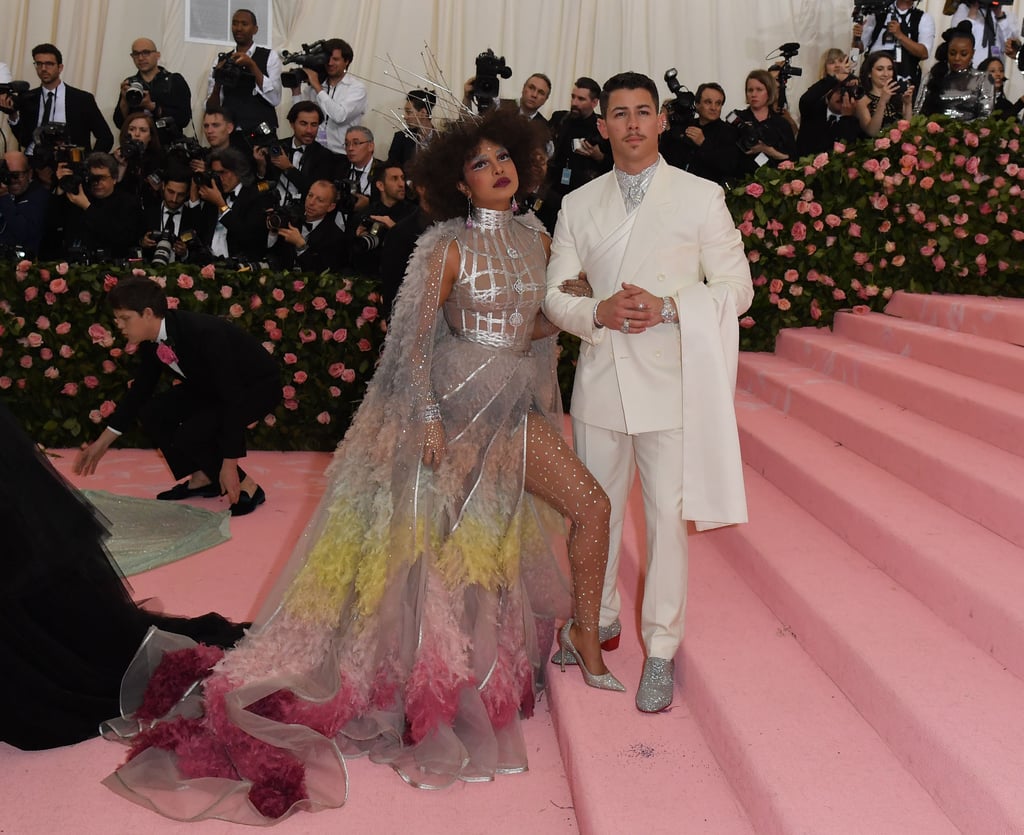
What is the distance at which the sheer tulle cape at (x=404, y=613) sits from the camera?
287cm

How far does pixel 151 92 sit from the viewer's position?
832cm

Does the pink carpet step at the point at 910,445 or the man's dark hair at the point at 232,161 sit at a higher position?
the man's dark hair at the point at 232,161

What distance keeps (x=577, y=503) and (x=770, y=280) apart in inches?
150

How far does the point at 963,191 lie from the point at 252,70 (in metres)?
5.42

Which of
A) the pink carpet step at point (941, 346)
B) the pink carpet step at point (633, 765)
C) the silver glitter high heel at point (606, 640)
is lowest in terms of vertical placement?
the pink carpet step at point (633, 765)

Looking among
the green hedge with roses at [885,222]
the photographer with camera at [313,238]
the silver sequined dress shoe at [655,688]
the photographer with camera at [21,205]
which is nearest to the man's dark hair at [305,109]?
the photographer with camera at [313,238]

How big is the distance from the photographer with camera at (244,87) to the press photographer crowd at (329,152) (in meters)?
0.04

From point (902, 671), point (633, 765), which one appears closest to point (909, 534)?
point (902, 671)

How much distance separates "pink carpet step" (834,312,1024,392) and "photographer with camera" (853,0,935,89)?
272 centimetres

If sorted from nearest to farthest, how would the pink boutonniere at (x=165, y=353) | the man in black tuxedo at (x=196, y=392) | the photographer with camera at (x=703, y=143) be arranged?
the man in black tuxedo at (x=196, y=392)
the pink boutonniere at (x=165, y=353)
the photographer with camera at (x=703, y=143)

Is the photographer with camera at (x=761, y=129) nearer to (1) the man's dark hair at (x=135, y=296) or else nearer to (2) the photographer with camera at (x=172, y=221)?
(2) the photographer with camera at (x=172, y=221)

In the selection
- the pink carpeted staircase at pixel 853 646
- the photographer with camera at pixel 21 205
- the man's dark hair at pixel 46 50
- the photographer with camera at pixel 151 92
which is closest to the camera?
the pink carpeted staircase at pixel 853 646

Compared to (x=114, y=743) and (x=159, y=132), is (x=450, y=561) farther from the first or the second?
(x=159, y=132)

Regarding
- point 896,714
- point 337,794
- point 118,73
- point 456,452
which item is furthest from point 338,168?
point 896,714
